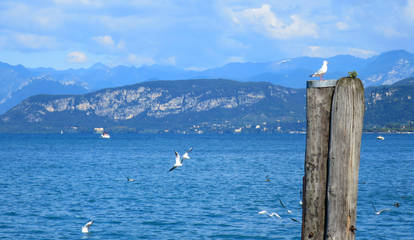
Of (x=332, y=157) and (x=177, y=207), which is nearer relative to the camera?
(x=332, y=157)

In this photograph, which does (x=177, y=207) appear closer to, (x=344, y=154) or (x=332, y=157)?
(x=332, y=157)

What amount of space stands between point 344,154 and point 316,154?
17.4 inches

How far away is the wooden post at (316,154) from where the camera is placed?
7.42 metres

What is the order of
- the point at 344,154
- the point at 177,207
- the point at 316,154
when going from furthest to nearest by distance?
the point at 177,207
the point at 316,154
the point at 344,154

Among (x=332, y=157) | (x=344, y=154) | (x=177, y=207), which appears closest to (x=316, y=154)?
(x=332, y=157)

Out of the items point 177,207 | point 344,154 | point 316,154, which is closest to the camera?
point 344,154

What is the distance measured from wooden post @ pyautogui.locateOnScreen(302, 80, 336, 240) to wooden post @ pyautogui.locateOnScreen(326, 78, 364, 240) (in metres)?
0.12

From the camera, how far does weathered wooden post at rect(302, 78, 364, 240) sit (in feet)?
23.7

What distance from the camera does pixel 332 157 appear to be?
24.0 ft

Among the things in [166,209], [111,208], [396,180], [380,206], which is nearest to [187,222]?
[166,209]

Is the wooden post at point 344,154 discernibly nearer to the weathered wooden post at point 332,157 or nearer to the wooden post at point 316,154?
the weathered wooden post at point 332,157

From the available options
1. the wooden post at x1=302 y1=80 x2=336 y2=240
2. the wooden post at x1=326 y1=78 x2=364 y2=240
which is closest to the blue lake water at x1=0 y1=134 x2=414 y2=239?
the wooden post at x1=302 y1=80 x2=336 y2=240

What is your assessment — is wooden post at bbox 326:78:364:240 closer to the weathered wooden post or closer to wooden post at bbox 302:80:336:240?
the weathered wooden post

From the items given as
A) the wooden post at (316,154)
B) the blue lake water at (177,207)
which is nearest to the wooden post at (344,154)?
the wooden post at (316,154)
